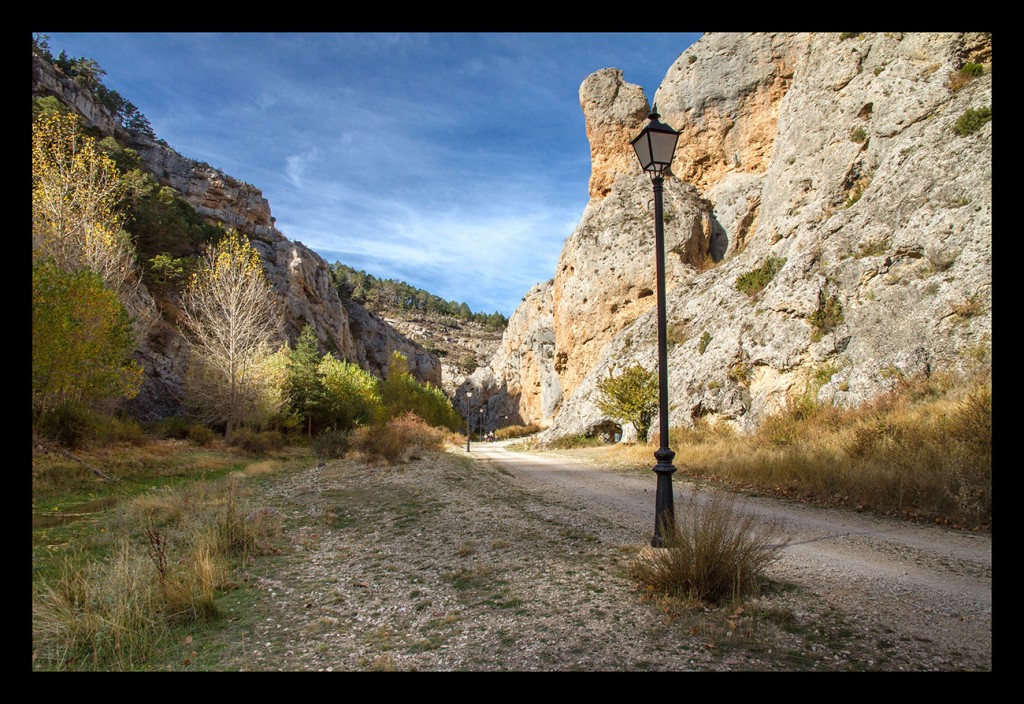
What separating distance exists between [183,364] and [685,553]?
39253 millimetres

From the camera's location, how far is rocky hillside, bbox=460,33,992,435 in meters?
14.5

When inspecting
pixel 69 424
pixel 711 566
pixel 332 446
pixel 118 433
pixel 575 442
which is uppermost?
pixel 711 566

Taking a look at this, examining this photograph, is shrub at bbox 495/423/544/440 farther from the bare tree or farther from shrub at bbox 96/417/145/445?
shrub at bbox 96/417/145/445

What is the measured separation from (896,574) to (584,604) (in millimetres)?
3040

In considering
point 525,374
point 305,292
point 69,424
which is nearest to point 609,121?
point 525,374

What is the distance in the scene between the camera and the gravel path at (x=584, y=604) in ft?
10.5

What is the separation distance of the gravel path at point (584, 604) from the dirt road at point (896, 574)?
19mm

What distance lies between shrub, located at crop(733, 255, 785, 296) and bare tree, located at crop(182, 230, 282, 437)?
2452cm

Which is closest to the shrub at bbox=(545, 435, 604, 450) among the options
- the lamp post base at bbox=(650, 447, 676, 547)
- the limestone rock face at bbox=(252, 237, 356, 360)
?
the lamp post base at bbox=(650, 447, 676, 547)

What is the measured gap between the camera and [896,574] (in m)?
4.56

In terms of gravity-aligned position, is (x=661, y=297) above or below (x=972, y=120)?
below

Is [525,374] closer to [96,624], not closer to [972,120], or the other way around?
[972,120]
